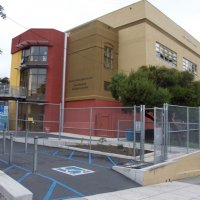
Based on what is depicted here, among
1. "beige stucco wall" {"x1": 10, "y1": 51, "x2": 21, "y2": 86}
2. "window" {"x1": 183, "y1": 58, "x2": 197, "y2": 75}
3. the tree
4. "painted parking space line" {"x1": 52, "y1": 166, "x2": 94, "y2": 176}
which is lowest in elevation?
"painted parking space line" {"x1": 52, "y1": 166, "x2": 94, "y2": 176}

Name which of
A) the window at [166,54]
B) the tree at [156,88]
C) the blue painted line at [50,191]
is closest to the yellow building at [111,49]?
the window at [166,54]

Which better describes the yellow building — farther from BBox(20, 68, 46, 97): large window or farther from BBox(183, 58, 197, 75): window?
BBox(183, 58, 197, 75): window

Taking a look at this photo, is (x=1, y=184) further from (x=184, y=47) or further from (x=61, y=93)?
(x=184, y=47)

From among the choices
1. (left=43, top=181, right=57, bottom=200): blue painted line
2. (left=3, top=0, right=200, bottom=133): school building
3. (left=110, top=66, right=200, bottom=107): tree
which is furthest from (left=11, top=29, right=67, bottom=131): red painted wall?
(left=43, top=181, right=57, bottom=200): blue painted line

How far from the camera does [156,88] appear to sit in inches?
981

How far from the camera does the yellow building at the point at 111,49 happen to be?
3369 centimetres

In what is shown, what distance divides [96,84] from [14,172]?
22.5 metres

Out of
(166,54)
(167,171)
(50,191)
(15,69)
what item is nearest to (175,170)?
(167,171)

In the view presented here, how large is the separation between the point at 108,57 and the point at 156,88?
11319 mm

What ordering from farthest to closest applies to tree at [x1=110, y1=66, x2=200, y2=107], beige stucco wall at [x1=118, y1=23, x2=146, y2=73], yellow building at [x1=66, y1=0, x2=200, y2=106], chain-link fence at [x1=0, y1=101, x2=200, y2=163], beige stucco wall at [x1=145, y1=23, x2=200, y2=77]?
beige stucco wall at [x1=145, y1=23, x2=200, y2=77]
beige stucco wall at [x1=118, y1=23, x2=146, y2=73]
yellow building at [x1=66, y1=0, x2=200, y2=106]
tree at [x1=110, y1=66, x2=200, y2=107]
chain-link fence at [x1=0, y1=101, x2=200, y2=163]

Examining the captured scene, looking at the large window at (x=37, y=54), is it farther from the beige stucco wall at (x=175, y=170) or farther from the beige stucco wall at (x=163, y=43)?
the beige stucco wall at (x=175, y=170)

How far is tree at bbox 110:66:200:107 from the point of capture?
77.5ft

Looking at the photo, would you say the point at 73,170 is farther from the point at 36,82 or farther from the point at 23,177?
the point at 36,82

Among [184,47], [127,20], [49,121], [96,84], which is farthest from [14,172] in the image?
[184,47]
